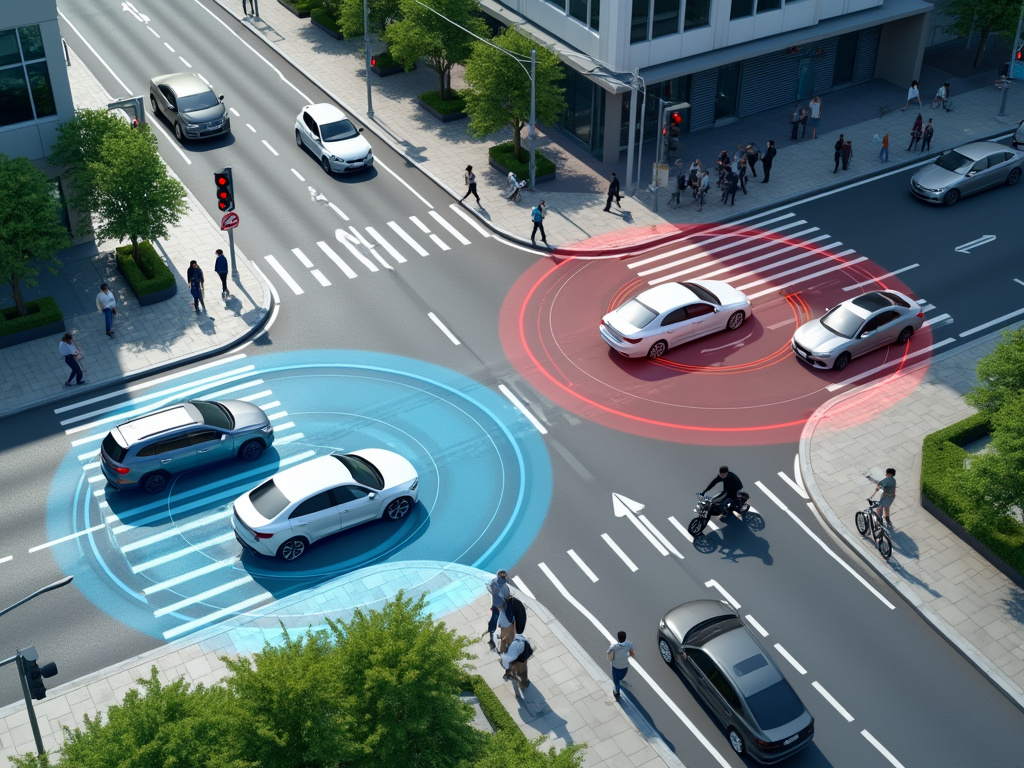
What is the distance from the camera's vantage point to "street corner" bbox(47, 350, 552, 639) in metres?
28.2

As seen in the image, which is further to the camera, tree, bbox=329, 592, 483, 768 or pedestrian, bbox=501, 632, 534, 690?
pedestrian, bbox=501, 632, 534, 690

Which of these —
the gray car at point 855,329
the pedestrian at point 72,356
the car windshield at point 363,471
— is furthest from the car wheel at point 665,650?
the pedestrian at point 72,356

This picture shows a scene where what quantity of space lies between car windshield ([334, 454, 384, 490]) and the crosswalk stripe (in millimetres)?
11856

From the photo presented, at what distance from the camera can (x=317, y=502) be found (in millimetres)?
28422

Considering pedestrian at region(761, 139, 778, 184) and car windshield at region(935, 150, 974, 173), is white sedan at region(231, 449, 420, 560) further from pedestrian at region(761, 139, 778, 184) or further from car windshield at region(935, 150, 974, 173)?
car windshield at region(935, 150, 974, 173)

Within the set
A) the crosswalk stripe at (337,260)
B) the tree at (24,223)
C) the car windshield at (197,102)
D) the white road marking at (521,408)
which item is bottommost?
the white road marking at (521,408)

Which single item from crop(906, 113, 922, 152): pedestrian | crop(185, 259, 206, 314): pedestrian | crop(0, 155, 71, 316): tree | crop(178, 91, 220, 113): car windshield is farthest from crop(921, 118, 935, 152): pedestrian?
crop(0, 155, 71, 316): tree

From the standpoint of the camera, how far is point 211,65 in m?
55.4

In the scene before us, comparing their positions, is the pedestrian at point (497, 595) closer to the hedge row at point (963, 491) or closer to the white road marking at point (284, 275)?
the hedge row at point (963, 491)

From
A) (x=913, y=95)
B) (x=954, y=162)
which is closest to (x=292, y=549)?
(x=954, y=162)

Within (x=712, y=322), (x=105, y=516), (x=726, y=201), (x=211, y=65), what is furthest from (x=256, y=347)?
(x=211, y=65)

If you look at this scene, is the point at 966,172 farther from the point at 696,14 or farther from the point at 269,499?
the point at 269,499

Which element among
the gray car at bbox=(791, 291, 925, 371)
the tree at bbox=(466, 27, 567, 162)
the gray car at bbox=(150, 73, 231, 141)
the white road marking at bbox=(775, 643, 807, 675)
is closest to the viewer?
the white road marking at bbox=(775, 643, 807, 675)

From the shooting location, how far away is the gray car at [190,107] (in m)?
48.2
